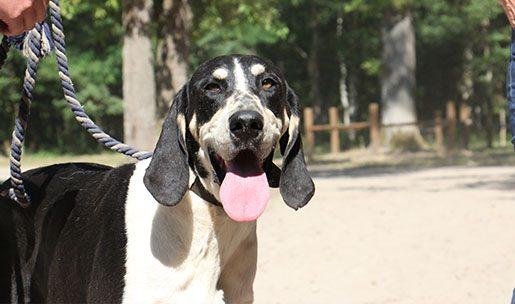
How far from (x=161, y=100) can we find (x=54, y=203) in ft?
44.3

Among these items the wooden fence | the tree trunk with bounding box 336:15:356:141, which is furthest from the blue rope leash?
the tree trunk with bounding box 336:15:356:141

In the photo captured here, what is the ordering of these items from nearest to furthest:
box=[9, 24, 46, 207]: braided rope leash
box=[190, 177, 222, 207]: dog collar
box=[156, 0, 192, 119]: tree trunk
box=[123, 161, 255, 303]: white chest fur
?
box=[123, 161, 255, 303]: white chest fur < box=[190, 177, 222, 207]: dog collar < box=[9, 24, 46, 207]: braided rope leash < box=[156, 0, 192, 119]: tree trunk

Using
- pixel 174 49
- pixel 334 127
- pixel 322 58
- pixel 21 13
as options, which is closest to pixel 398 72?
pixel 334 127

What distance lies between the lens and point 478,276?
865 centimetres

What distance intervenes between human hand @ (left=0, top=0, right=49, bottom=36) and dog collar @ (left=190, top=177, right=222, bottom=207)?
1.26m

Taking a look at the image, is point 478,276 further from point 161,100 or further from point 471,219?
point 161,100

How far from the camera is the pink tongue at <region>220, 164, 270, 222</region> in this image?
4.26 m

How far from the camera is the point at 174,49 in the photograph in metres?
18.6

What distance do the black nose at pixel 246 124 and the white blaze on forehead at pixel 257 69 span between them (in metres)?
0.34

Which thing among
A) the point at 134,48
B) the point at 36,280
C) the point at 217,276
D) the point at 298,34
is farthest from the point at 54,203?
the point at 298,34

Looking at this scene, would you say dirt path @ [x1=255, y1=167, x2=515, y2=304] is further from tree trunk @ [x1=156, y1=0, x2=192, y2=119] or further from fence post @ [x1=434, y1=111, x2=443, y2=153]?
fence post @ [x1=434, y1=111, x2=443, y2=153]

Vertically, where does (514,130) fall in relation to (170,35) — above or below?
below

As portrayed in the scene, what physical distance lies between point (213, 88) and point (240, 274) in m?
0.81

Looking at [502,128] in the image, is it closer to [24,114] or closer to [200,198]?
[24,114]
